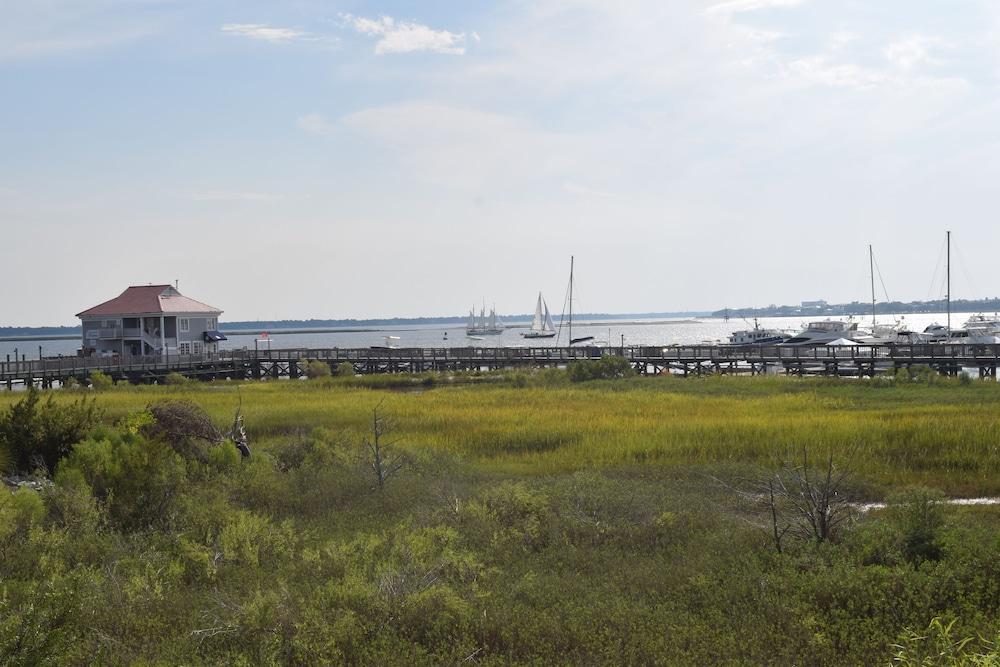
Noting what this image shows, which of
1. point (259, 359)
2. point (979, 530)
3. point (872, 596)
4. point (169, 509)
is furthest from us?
point (259, 359)

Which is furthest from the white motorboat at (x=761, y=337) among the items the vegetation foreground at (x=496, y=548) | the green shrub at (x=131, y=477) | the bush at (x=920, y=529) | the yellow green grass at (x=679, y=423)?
the green shrub at (x=131, y=477)

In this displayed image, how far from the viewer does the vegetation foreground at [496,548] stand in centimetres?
974

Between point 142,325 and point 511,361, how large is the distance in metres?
28.3

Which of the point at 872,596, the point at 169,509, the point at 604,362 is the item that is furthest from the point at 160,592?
the point at 604,362

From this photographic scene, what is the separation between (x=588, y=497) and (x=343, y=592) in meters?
6.15

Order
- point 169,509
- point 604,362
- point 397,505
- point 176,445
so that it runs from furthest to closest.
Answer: point 604,362
point 176,445
point 397,505
point 169,509

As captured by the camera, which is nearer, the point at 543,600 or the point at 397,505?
the point at 543,600

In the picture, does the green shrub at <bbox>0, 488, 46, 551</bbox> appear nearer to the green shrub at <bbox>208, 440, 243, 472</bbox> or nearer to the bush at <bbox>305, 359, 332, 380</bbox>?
the green shrub at <bbox>208, 440, 243, 472</bbox>

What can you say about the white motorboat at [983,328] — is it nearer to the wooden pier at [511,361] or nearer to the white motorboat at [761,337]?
the white motorboat at [761,337]

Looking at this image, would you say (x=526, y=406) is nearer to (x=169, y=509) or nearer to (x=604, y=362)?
(x=604, y=362)

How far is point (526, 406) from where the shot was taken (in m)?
35.4

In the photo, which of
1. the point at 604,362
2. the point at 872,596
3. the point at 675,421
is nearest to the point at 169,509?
the point at 872,596

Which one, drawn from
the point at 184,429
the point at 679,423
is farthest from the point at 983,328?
the point at 184,429

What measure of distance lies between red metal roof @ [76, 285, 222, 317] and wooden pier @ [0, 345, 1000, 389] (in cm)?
462
